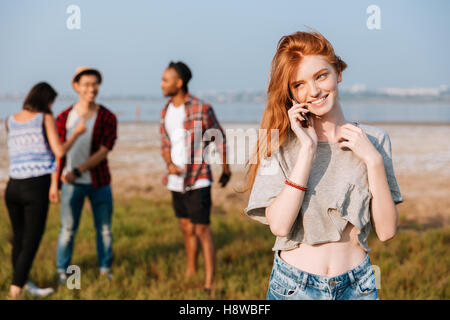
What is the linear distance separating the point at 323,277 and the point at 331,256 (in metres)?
0.10

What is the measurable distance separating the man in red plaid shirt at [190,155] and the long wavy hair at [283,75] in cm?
258

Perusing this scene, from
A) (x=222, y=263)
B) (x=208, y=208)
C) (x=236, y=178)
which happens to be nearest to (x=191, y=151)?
(x=208, y=208)

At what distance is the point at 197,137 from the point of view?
16.0 ft

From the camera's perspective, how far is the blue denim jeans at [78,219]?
493 cm

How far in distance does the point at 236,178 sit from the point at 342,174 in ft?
30.9

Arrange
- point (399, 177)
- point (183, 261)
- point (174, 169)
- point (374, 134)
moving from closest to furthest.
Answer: point (374, 134)
point (174, 169)
point (183, 261)
point (399, 177)

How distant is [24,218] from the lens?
4.55 m

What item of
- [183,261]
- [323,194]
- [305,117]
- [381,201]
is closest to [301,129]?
[305,117]

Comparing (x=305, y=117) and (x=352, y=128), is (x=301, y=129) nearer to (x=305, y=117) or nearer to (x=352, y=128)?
(x=305, y=117)

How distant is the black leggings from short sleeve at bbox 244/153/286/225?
2.95 m

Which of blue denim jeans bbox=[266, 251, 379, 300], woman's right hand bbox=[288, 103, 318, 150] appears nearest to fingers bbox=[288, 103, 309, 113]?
→ woman's right hand bbox=[288, 103, 318, 150]

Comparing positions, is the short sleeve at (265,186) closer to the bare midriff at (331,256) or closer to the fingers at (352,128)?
the bare midriff at (331,256)

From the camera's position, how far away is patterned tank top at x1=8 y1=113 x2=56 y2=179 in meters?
4.43

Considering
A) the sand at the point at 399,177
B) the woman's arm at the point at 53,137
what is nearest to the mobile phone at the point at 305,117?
the woman's arm at the point at 53,137
